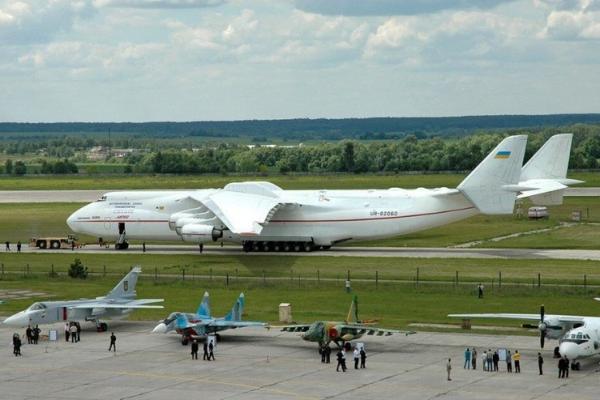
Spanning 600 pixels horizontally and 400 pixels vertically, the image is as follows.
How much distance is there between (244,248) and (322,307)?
1040 inches

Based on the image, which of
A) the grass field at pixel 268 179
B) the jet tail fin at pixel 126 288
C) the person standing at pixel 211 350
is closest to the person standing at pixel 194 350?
the person standing at pixel 211 350

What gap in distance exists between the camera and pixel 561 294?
229 feet

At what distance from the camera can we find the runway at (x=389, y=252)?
8681cm

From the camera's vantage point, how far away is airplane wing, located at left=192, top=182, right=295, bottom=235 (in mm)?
82812

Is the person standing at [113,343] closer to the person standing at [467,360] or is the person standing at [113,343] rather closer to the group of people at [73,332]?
the group of people at [73,332]

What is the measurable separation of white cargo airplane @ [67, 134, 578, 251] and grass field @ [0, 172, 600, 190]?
6387cm

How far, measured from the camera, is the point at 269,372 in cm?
5019

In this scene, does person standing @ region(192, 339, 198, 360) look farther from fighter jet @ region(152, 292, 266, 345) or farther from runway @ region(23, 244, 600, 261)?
runway @ region(23, 244, 600, 261)

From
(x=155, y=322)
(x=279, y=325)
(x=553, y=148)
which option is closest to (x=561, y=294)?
(x=279, y=325)

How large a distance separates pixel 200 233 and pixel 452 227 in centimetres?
3026

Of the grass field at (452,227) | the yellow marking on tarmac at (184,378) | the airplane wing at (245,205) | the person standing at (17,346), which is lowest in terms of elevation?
the yellow marking on tarmac at (184,378)

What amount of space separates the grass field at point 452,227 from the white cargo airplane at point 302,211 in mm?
6080

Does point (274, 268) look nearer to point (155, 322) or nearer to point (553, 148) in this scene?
point (155, 322)

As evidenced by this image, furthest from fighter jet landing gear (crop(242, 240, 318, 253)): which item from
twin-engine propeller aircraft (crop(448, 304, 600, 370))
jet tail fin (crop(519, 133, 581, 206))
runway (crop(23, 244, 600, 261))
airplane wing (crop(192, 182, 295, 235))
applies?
twin-engine propeller aircraft (crop(448, 304, 600, 370))
